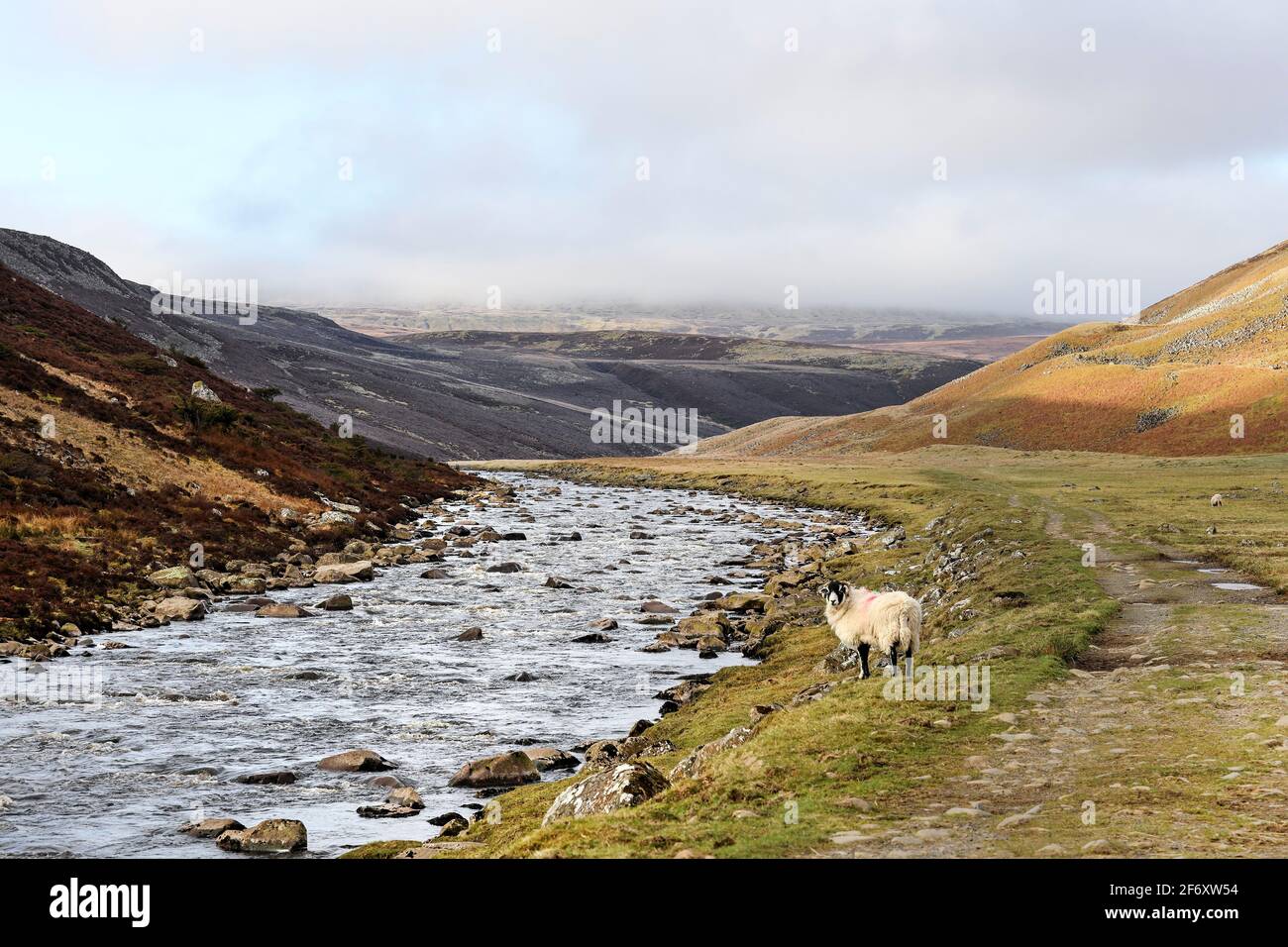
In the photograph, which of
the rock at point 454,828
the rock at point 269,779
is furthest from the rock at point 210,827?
the rock at point 454,828

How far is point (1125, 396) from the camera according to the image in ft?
452

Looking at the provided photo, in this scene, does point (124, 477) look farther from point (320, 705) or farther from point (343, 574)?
point (320, 705)

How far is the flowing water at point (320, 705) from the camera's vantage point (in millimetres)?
18406

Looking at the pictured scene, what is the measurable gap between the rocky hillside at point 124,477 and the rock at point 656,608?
2022cm

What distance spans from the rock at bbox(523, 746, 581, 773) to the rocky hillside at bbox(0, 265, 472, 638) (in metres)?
20.1

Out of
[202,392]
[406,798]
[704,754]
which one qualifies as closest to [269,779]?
[406,798]

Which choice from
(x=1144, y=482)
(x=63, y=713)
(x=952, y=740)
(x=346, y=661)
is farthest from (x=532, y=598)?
(x=1144, y=482)

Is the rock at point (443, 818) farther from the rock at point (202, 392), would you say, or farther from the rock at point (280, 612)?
the rock at point (202, 392)

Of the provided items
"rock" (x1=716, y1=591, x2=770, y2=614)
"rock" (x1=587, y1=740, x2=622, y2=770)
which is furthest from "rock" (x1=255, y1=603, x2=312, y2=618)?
"rock" (x1=587, y1=740, x2=622, y2=770)

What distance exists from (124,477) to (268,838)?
42408mm

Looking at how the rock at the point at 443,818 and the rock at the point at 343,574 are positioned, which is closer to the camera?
the rock at the point at 443,818
